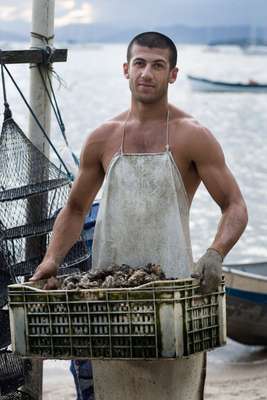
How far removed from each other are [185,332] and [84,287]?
0.50m

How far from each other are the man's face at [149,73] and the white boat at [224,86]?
7900 cm

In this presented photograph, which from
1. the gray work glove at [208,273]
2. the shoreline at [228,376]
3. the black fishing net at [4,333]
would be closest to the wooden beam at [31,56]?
the black fishing net at [4,333]

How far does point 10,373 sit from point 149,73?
2614mm

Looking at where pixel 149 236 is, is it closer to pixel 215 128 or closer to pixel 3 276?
pixel 3 276

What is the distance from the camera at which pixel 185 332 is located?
379 centimetres

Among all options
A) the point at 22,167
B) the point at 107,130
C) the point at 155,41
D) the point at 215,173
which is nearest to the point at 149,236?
the point at 215,173

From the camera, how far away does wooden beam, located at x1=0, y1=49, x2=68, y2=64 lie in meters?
6.09

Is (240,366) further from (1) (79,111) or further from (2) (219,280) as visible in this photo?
(1) (79,111)

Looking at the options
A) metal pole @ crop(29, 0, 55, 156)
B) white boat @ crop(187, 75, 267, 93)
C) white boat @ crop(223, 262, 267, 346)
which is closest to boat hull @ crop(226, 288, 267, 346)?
white boat @ crop(223, 262, 267, 346)

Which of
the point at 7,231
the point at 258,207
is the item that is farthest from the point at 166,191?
the point at 258,207

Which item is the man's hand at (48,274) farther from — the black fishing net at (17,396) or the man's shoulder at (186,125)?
the black fishing net at (17,396)

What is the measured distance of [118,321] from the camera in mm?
3854

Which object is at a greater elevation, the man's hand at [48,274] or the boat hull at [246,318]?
the man's hand at [48,274]

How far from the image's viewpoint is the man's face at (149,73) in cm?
418
